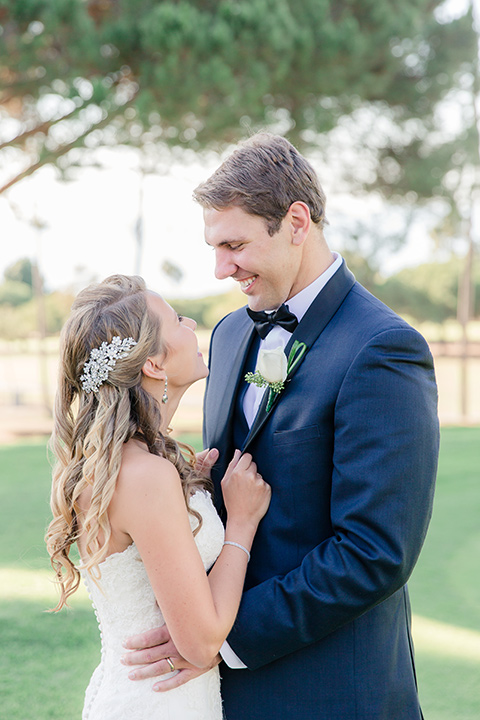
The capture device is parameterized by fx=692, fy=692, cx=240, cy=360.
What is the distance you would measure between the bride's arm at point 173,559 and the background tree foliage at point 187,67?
8.34 metres

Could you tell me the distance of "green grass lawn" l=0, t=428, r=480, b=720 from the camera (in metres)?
4.02

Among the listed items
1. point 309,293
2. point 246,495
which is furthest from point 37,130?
point 246,495

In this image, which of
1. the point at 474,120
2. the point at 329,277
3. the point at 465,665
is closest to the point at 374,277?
A: the point at 474,120

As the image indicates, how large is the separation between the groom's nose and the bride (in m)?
0.21

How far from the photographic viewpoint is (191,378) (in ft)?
7.14

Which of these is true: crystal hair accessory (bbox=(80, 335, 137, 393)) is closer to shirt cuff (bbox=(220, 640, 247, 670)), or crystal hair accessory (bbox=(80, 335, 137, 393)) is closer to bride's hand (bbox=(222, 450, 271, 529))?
bride's hand (bbox=(222, 450, 271, 529))

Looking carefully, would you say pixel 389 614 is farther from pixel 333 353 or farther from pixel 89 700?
pixel 89 700

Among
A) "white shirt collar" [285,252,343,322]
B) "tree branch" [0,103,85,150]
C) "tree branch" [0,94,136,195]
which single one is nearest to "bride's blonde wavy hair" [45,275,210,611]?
"white shirt collar" [285,252,343,322]

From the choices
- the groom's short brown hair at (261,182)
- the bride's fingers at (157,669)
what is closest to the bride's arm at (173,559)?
the bride's fingers at (157,669)

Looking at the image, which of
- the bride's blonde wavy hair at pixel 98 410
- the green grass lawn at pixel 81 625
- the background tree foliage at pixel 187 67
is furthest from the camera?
the background tree foliage at pixel 187 67

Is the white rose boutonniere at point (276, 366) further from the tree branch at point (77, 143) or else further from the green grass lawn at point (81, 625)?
the tree branch at point (77, 143)

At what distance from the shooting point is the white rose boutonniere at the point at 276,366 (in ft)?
6.66

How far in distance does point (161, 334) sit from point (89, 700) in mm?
1150

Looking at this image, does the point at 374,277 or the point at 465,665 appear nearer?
the point at 465,665
